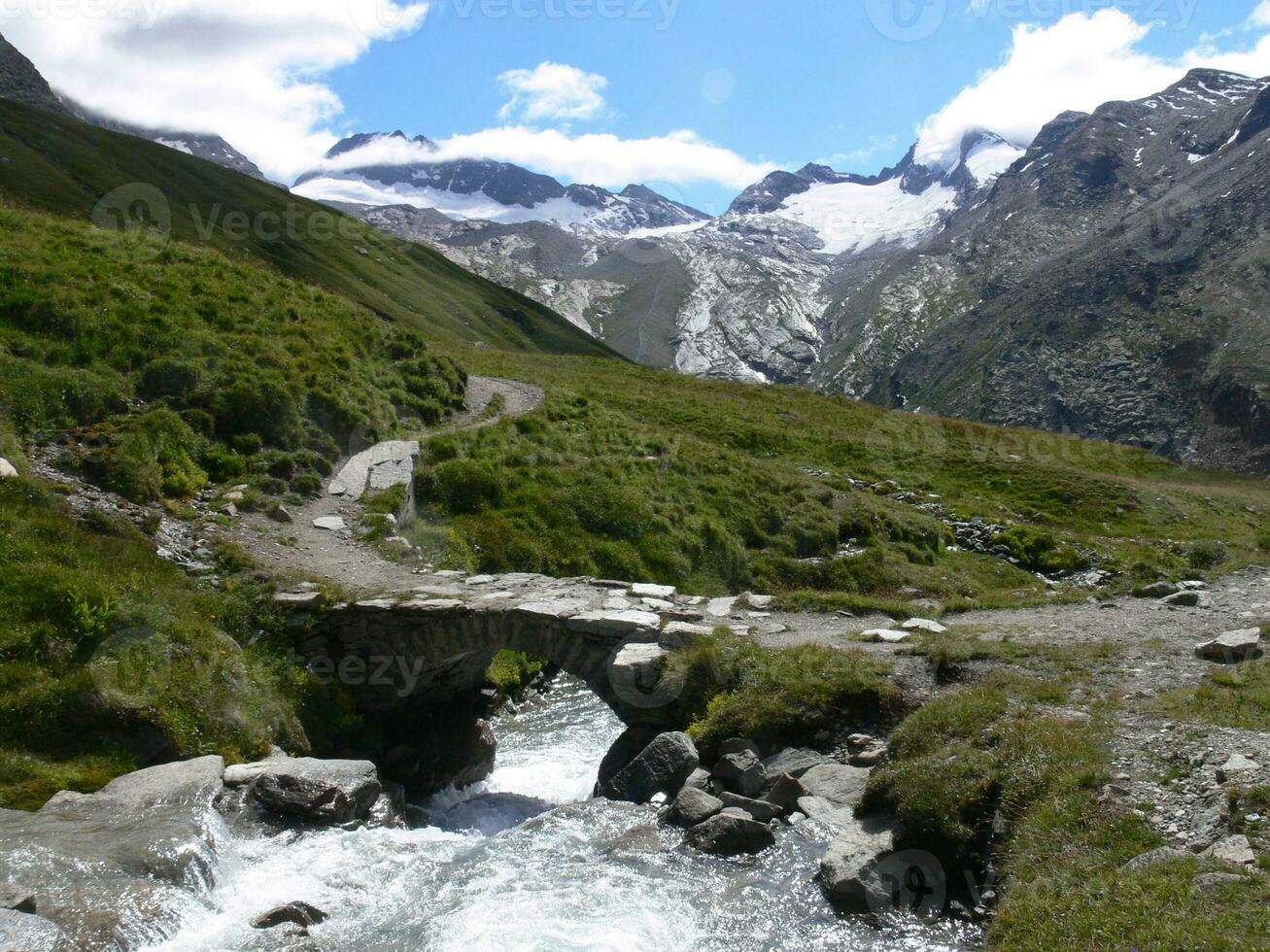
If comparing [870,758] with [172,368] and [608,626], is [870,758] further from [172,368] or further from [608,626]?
[172,368]

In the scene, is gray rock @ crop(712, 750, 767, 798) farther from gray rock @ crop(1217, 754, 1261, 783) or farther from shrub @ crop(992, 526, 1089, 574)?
shrub @ crop(992, 526, 1089, 574)

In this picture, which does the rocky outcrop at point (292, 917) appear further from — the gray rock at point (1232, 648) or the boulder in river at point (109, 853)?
the gray rock at point (1232, 648)

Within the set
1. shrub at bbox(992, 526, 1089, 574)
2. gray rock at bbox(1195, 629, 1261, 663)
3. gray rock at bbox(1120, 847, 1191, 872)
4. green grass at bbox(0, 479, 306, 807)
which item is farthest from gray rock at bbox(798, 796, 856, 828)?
shrub at bbox(992, 526, 1089, 574)

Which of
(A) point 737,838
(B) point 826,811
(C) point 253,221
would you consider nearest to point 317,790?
(A) point 737,838

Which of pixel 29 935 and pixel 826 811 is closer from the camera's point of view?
pixel 29 935

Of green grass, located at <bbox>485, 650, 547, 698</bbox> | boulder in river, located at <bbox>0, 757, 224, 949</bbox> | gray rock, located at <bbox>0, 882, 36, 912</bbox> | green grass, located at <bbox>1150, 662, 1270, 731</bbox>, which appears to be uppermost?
green grass, located at <bbox>1150, 662, 1270, 731</bbox>

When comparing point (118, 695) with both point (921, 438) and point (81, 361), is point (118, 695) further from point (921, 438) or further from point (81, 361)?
point (921, 438)

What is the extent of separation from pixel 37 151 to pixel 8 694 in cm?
9447

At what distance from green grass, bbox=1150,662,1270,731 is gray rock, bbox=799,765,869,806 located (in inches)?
152

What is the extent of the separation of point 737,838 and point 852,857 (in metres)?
1.58

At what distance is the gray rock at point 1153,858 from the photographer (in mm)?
7698

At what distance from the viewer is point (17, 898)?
7.94 metres

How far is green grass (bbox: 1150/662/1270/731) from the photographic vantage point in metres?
10.0

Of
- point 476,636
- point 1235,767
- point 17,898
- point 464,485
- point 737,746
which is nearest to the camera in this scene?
point 17,898
